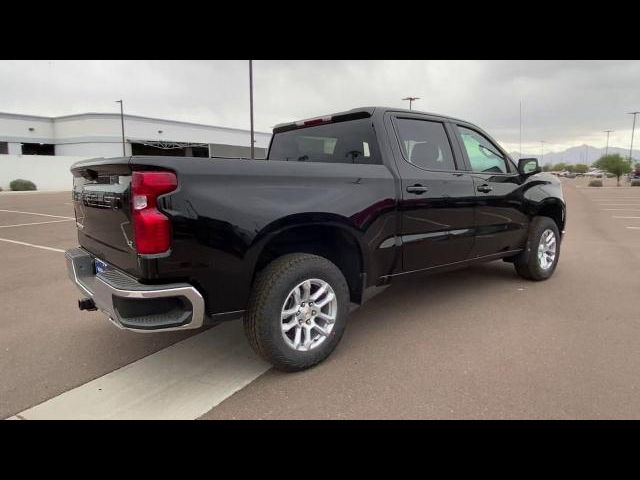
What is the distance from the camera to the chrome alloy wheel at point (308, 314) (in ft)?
9.81

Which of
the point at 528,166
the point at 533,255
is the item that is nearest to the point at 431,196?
the point at 528,166

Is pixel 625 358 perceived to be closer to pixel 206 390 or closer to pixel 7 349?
pixel 206 390

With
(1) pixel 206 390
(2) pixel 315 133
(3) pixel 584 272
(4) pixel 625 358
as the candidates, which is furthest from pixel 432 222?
(3) pixel 584 272

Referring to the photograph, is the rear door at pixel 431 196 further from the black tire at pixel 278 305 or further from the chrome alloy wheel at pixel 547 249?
the chrome alloy wheel at pixel 547 249

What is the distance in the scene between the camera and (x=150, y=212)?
244cm

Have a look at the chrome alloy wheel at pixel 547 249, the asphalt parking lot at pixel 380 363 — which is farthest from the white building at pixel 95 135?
the asphalt parking lot at pixel 380 363

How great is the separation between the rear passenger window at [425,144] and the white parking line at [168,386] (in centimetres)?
219

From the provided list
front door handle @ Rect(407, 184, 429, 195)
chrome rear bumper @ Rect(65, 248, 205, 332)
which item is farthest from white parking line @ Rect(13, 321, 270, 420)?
front door handle @ Rect(407, 184, 429, 195)

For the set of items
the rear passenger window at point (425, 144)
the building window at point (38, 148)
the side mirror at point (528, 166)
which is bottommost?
the side mirror at point (528, 166)

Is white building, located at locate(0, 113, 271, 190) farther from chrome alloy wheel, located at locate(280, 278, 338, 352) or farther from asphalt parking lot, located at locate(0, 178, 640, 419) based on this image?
chrome alloy wheel, located at locate(280, 278, 338, 352)

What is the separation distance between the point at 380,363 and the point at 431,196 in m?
1.52

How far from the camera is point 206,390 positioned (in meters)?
2.86

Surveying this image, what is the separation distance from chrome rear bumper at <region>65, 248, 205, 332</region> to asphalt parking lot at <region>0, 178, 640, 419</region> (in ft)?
1.78

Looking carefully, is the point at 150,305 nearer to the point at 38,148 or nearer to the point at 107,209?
the point at 107,209
